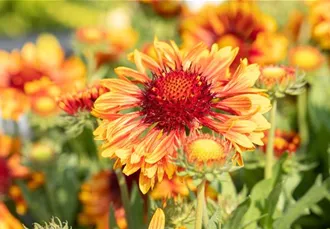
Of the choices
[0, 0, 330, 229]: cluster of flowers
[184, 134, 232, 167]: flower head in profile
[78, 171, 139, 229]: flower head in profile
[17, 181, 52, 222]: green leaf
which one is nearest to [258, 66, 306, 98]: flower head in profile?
[0, 0, 330, 229]: cluster of flowers

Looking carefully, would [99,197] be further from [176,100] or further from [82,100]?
[176,100]

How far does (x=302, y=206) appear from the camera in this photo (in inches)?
46.1

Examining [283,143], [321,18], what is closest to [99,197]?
[283,143]

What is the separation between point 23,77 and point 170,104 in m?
0.85

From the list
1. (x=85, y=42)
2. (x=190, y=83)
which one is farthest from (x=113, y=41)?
(x=190, y=83)

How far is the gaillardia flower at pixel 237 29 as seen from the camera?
5.66 feet

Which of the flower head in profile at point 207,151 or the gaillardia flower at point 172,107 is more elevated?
the gaillardia flower at point 172,107

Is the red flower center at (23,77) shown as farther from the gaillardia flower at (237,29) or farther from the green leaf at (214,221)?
the green leaf at (214,221)

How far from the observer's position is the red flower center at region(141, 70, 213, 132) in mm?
989

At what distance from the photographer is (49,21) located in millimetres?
5902

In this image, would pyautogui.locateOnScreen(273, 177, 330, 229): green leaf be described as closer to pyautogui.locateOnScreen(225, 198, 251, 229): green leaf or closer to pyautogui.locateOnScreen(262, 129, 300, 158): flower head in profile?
pyautogui.locateOnScreen(225, 198, 251, 229): green leaf

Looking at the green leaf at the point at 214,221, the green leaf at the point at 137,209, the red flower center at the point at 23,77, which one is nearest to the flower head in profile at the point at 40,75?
the red flower center at the point at 23,77

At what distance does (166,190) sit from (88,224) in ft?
0.89

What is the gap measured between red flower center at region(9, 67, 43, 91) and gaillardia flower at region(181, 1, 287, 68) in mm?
378
